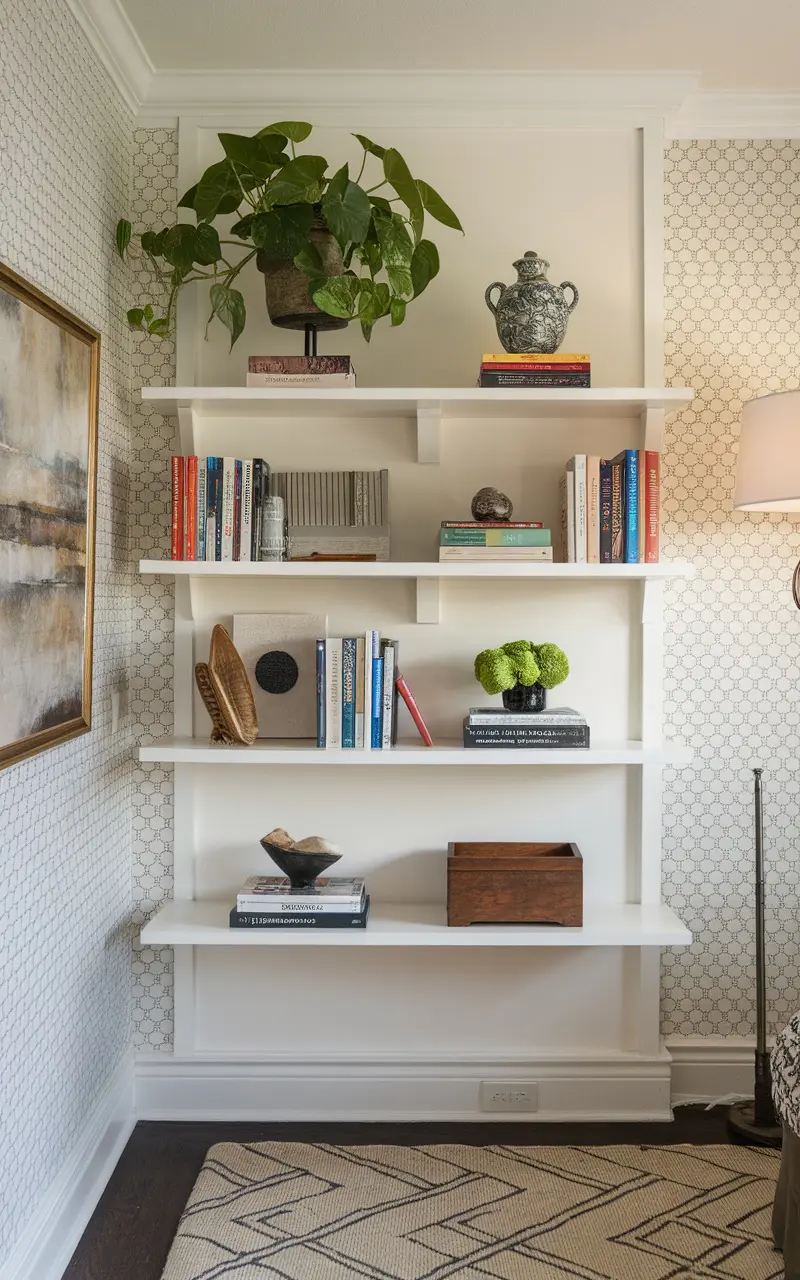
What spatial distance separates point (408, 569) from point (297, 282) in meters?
0.71

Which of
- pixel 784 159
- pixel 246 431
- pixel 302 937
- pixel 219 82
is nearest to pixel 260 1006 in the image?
pixel 302 937

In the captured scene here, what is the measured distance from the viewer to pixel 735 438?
2707 mm

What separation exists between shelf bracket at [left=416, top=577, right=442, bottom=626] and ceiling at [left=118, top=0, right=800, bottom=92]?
4.11 feet

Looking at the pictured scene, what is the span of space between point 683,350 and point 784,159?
1.84 ft

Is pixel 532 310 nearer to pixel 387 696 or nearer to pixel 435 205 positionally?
pixel 435 205

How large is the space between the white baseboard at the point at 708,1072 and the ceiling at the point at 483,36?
2444mm

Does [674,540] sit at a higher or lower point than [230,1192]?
higher

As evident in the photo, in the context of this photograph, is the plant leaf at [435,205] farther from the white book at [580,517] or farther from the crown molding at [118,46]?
the crown molding at [118,46]

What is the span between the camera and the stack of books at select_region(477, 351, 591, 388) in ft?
7.93

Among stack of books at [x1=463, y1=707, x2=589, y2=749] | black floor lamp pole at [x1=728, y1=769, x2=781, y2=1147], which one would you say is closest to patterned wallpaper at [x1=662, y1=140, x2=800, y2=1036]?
black floor lamp pole at [x1=728, y1=769, x2=781, y2=1147]

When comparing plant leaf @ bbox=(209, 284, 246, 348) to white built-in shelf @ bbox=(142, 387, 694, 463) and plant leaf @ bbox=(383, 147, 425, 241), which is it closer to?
white built-in shelf @ bbox=(142, 387, 694, 463)

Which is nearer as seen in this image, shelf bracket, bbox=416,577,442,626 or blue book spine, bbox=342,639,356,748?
blue book spine, bbox=342,639,356,748

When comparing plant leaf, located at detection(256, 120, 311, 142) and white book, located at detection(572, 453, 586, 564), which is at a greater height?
plant leaf, located at detection(256, 120, 311, 142)

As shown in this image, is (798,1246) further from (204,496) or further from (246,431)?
(246,431)
